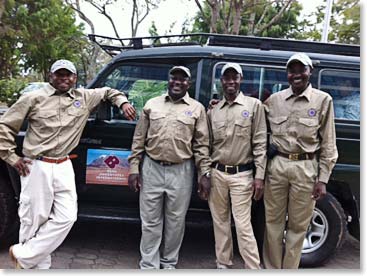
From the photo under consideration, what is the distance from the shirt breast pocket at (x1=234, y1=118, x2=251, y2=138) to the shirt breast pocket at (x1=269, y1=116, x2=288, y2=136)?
7.5 inches

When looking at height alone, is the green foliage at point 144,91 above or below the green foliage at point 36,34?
below

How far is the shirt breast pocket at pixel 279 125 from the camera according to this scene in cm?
329

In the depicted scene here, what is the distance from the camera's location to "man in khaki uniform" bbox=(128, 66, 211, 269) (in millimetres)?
3365

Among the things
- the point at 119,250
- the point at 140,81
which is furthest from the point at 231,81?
the point at 119,250

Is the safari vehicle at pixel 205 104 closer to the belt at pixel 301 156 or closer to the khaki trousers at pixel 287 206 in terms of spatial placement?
the khaki trousers at pixel 287 206

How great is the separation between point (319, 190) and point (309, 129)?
0.46 metres

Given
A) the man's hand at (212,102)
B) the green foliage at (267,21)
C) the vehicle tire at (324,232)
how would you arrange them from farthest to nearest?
the green foliage at (267,21), the vehicle tire at (324,232), the man's hand at (212,102)

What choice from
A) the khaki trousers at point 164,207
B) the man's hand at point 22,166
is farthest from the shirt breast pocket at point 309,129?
the man's hand at point 22,166

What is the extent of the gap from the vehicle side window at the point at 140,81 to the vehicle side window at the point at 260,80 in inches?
19.4

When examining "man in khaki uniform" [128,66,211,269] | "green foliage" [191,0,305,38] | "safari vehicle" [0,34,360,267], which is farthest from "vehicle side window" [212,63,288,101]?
"green foliage" [191,0,305,38]

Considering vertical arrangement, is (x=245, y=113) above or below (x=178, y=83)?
below

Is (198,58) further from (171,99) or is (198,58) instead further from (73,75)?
(73,75)

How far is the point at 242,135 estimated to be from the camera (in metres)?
3.32

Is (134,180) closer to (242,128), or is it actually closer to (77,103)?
(77,103)
